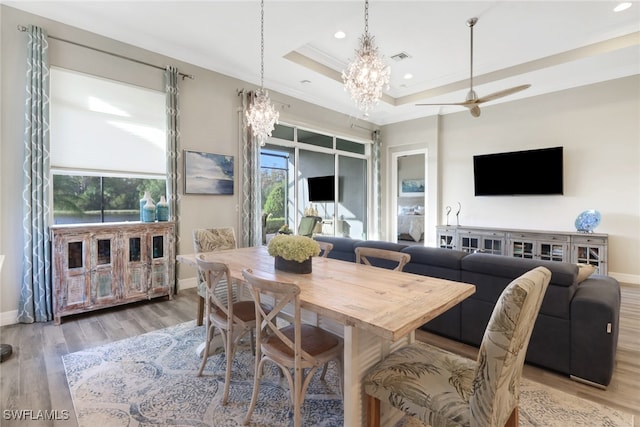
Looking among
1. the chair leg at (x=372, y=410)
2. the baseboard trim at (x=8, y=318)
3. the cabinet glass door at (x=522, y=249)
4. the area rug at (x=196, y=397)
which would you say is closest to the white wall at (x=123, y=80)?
the baseboard trim at (x=8, y=318)

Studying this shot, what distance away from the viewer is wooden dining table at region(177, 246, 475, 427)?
1336 mm

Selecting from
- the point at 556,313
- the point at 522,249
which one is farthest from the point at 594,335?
the point at 522,249

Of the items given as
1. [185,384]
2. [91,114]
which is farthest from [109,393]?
[91,114]

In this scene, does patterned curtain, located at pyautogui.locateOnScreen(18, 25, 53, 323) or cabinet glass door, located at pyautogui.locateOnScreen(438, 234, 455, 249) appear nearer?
patterned curtain, located at pyautogui.locateOnScreen(18, 25, 53, 323)

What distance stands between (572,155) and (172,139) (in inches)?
258

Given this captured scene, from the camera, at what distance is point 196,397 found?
200cm

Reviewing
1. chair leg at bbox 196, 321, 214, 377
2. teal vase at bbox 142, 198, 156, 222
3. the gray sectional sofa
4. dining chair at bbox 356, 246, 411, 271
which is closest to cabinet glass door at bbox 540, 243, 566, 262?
the gray sectional sofa

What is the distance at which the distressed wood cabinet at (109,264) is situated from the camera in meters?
3.11

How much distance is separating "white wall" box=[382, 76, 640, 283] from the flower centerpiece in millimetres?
5384

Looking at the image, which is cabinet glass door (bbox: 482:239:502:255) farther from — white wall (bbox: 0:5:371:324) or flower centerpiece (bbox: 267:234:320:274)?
flower centerpiece (bbox: 267:234:320:274)

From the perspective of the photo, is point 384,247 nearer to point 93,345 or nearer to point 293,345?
point 293,345

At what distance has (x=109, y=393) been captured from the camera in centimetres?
204

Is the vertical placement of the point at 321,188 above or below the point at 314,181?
below

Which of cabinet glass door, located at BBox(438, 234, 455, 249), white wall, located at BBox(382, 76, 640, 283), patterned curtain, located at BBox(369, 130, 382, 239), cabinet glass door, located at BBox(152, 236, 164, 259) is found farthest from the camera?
patterned curtain, located at BBox(369, 130, 382, 239)
